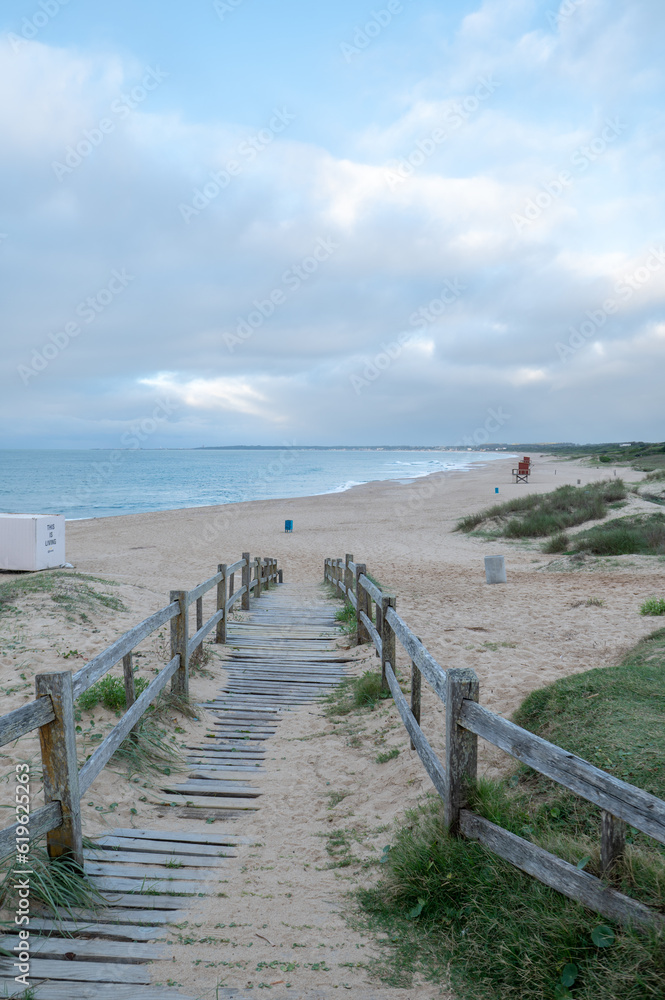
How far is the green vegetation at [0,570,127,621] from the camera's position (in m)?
8.93

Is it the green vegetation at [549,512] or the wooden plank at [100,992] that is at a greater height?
the green vegetation at [549,512]

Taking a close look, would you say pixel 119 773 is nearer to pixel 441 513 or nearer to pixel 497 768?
pixel 497 768

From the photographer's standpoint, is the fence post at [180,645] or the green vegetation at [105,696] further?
the fence post at [180,645]

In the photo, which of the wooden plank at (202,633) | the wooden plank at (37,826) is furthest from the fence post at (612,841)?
the wooden plank at (202,633)

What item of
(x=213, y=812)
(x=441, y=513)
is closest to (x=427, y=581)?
(x=213, y=812)

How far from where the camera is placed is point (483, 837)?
305 cm

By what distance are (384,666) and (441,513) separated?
87.5 feet

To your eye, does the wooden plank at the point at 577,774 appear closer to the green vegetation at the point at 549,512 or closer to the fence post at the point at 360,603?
the fence post at the point at 360,603

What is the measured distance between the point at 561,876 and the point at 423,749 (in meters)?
1.48

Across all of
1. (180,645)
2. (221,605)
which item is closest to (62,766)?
(180,645)

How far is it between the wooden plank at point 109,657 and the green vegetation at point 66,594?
4.10m

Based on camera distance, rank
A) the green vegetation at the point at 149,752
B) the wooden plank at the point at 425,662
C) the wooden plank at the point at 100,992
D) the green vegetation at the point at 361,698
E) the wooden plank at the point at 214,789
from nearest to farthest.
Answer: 1. the wooden plank at the point at 100,992
2. the wooden plank at the point at 425,662
3. the wooden plank at the point at 214,789
4. the green vegetation at the point at 149,752
5. the green vegetation at the point at 361,698

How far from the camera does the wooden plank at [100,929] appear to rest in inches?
111

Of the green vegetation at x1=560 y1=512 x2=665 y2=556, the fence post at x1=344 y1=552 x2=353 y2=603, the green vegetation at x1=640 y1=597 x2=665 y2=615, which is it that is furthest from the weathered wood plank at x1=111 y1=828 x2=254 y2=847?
the green vegetation at x1=560 y1=512 x2=665 y2=556
